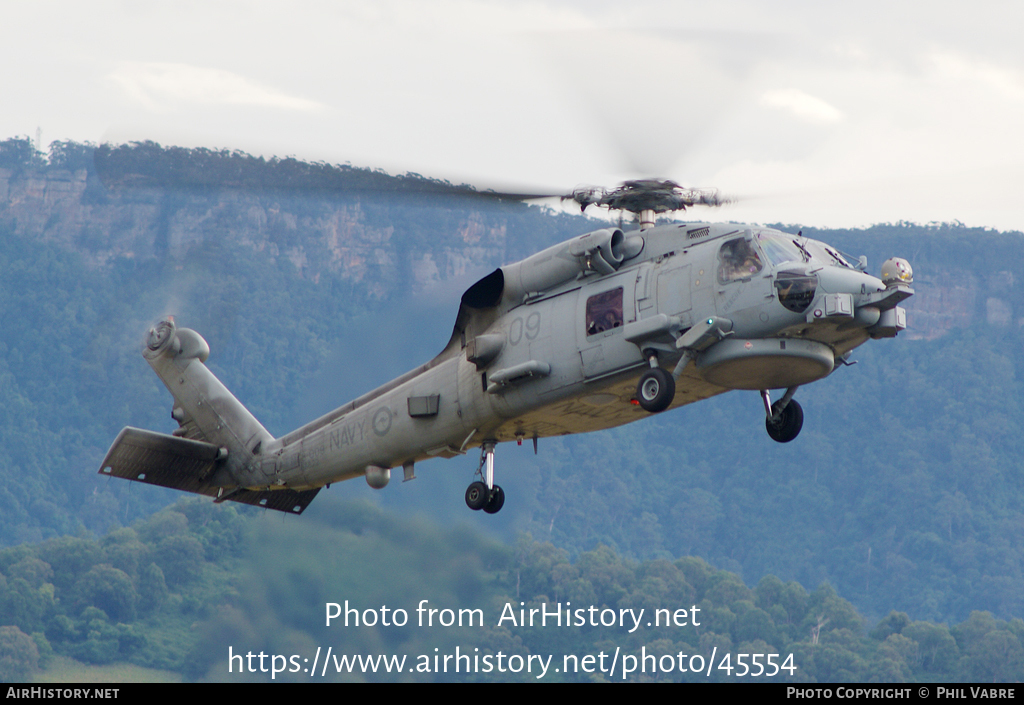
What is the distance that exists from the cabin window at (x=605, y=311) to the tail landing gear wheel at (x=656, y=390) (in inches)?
39.5

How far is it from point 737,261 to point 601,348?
2.51 m

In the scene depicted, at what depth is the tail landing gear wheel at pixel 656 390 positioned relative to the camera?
848 inches

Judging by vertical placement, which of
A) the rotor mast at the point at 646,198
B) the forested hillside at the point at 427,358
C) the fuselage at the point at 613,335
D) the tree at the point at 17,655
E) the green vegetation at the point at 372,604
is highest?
the forested hillside at the point at 427,358

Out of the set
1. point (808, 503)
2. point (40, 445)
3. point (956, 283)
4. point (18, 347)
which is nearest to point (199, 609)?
point (40, 445)

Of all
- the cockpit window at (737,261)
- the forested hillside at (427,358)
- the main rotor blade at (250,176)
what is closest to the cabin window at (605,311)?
the cockpit window at (737,261)

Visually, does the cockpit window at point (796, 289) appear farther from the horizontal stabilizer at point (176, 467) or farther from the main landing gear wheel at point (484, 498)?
the horizontal stabilizer at point (176, 467)

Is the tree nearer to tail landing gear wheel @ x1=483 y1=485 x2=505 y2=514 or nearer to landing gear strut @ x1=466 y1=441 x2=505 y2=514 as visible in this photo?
landing gear strut @ x1=466 y1=441 x2=505 y2=514

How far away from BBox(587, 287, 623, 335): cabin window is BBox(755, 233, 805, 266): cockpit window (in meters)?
2.33

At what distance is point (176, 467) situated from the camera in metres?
27.8

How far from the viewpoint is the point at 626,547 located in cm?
12219

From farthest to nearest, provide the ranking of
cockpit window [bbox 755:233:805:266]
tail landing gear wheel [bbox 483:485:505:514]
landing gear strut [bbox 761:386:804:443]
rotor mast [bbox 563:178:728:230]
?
tail landing gear wheel [bbox 483:485:505:514], rotor mast [bbox 563:178:728:230], landing gear strut [bbox 761:386:804:443], cockpit window [bbox 755:233:805:266]

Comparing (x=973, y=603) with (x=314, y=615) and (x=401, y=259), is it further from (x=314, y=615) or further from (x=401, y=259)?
(x=314, y=615)

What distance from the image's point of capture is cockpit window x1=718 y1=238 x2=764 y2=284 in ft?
69.9

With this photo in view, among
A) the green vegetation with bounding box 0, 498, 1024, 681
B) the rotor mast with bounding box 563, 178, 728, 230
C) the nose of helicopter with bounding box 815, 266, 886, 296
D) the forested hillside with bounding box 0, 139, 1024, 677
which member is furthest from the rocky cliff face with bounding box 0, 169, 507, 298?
the nose of helicopter with bounding box 815, 266, 886, 296
